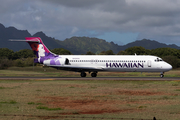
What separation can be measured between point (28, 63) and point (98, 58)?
86.4 metres

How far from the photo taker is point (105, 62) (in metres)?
50.8

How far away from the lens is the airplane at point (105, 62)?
1951 inches

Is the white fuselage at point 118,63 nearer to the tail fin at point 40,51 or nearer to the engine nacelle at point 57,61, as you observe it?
the engine nacelle at point 57,61

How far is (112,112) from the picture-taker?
1559 centimetres

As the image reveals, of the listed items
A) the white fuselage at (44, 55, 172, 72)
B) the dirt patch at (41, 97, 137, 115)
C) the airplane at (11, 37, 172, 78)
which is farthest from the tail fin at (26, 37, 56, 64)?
the dirt patch at (41, 97, 137, 115)

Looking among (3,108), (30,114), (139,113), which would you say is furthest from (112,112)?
(3,108)

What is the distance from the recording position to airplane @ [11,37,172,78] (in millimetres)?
49562

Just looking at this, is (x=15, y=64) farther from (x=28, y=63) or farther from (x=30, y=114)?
(x=30, y=114)

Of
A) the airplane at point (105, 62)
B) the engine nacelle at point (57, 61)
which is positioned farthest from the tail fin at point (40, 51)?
the engine nacelle at point (57, 61)

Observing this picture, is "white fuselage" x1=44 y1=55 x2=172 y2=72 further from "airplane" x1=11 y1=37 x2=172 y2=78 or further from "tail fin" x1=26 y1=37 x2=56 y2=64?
"tail fin" x1=26 y1=37 x2=56 y2=64

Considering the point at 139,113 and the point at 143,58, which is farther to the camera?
the point at 143,58

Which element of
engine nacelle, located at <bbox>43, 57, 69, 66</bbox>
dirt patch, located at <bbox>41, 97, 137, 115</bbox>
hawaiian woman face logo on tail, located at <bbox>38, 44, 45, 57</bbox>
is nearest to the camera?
dirt patch, located at <bbox>41, 97, 137, 115</bbox>

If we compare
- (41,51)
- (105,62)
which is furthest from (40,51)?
(105,62)

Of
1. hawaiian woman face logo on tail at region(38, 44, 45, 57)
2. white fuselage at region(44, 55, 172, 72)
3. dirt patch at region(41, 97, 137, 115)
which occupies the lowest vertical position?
dirt patch at region(41, 97, 137, 115)
